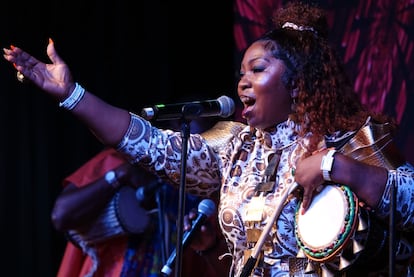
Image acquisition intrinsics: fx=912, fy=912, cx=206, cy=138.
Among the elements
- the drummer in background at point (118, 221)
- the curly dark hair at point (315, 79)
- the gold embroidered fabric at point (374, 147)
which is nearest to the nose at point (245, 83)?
the curly dark hair at point (315, 79)

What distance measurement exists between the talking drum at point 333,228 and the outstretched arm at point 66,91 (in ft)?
2.28

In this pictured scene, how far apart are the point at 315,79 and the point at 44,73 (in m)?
0.95

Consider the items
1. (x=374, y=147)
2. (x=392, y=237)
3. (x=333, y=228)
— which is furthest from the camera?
(x=374, y=147)

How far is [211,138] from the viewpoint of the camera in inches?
134

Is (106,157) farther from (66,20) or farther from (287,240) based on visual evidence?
(287,240)

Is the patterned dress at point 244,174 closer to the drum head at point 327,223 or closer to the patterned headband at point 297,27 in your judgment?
the drum head at point 327,223

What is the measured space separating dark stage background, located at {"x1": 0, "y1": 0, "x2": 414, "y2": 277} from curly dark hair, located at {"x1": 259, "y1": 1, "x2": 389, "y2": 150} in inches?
63.4

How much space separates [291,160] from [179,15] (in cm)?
267

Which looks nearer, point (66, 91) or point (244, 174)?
point (66, 91)

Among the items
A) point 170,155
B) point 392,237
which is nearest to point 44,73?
point 170,155

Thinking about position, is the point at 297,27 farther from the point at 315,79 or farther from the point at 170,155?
the point at 170,155

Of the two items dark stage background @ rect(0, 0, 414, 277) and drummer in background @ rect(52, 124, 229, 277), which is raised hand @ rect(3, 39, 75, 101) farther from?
dark stage background @ rect(0, 0, 414, 277)

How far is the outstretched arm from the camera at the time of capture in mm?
2986

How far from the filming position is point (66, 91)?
301 cm
